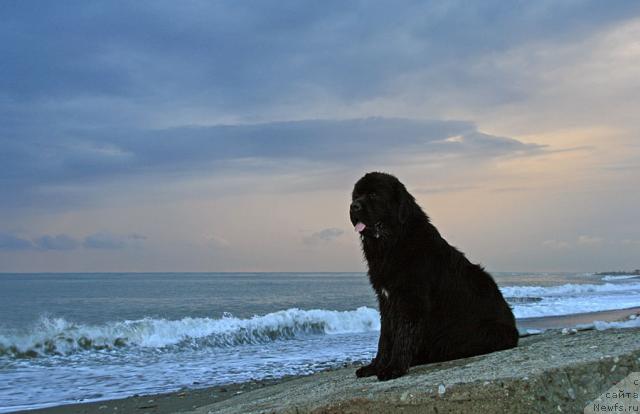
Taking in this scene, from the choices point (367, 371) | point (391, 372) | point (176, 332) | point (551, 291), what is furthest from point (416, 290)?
point (551, 291)

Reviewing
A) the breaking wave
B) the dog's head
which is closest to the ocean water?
the breaking wave

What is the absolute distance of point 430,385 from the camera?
4133 millimetres

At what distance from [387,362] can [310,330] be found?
14721 mm

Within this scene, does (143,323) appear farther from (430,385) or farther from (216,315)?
(430,385)

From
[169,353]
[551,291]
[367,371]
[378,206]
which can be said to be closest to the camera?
[378,206]

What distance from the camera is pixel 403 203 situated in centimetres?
522

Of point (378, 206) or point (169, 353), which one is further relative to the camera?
point (169, 353)

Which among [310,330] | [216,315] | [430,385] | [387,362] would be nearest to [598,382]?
[430,385]

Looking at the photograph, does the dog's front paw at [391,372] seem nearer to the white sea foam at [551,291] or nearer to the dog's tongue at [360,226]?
the dog's tongue at [360,226]

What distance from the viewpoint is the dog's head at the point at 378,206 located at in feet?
16.7

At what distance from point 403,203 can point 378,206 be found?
268mm

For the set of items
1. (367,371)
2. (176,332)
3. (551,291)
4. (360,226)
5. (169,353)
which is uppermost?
(360,226)

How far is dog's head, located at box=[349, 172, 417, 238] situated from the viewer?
5.09 meters

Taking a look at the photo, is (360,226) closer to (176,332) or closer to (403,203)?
(403,203)
